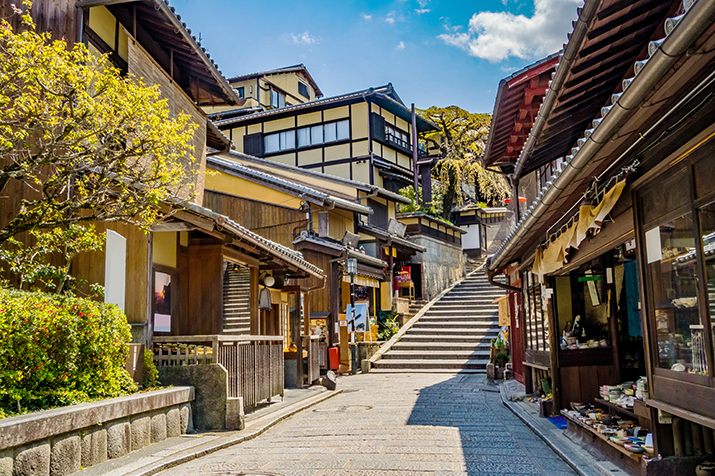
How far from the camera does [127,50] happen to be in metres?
12.9

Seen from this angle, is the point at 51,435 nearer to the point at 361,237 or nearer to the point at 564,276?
the point at 564,276

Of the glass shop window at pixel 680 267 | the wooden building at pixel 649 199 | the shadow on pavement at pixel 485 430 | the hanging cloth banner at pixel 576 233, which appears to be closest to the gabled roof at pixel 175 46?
the wooden building at pixel 649 199

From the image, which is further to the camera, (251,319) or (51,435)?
(251,319)

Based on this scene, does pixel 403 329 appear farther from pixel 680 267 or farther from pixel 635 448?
pixel 680 267

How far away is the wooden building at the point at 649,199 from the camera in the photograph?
464cm

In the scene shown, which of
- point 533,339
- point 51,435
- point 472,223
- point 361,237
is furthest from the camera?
point 472,223

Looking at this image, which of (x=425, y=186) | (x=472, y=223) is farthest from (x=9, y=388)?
(x=472, y=223)

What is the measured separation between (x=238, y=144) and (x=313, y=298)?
16380 millimetres

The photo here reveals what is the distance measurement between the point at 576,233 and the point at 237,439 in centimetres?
619

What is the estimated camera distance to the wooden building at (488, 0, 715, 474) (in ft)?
15.2

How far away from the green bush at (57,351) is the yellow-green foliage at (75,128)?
1.23 meters

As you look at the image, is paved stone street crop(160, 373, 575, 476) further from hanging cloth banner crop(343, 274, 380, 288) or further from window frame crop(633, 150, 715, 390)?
hanging cloth banner crop(343, 274, 380, 288)

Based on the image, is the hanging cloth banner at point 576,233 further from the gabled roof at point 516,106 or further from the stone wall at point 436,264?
the stone wall at point 436,264

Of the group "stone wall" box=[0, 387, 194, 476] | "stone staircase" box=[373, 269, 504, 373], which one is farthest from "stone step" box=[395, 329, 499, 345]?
"stone wall" box=[0, 387, 194, 476]
